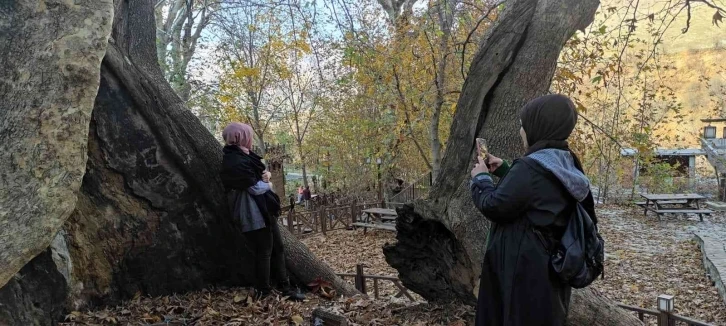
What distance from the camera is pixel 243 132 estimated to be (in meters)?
3.92

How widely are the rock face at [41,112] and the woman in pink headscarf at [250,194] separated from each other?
127 centimetres

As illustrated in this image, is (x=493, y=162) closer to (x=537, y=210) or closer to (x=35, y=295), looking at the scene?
(x=537, y=210)

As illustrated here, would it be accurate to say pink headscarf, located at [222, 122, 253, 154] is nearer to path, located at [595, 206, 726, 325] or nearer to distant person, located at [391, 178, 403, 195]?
path, located at [595, 206, 726, 325]

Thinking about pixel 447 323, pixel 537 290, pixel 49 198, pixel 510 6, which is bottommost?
pixel 447 323

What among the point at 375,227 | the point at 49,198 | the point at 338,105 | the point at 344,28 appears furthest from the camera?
the point at 338,105

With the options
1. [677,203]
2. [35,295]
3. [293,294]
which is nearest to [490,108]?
[293,294]

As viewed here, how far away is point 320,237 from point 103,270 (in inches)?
432

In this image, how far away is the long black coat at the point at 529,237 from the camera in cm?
210

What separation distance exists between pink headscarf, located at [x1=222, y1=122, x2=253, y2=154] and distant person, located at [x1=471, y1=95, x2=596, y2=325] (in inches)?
91.0

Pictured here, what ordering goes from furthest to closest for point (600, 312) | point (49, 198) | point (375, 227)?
point (375, 227)
point (600, 312)
point (49, 198)

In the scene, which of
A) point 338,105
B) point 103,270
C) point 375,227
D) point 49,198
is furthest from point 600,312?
point 338,105

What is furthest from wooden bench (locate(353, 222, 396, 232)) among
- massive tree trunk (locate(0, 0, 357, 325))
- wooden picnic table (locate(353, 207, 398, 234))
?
Answer: massive tree trunk (locate(0, 0, 357, 325))

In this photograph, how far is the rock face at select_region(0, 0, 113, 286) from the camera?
7.85 ft

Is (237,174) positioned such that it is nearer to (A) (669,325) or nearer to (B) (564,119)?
(B) (564,119)
